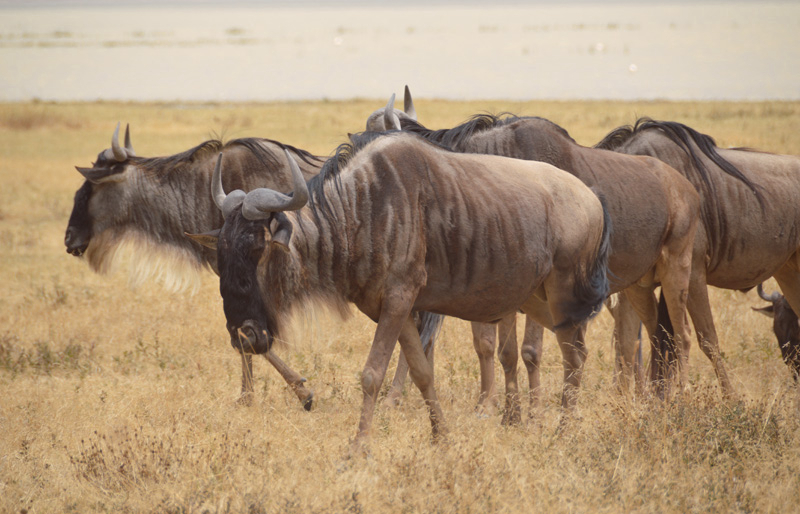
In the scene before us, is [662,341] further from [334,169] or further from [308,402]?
[334,169]

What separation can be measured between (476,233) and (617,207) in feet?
3.86

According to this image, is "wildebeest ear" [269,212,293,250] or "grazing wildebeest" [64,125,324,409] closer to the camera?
"wildebeest ear" [269,212,293,250]

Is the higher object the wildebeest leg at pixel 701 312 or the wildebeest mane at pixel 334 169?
the wildebeest mane at pixel 334 169

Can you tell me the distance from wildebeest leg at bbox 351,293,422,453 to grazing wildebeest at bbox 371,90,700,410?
1157mm

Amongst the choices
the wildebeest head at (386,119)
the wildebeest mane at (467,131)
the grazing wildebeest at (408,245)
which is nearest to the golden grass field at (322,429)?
the grazing wildebeest at (408,245)

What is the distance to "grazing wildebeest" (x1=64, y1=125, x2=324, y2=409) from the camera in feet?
19.4

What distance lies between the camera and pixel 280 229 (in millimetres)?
3914

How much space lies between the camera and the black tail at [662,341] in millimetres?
5532

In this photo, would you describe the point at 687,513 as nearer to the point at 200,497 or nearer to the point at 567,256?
the point at 567,256

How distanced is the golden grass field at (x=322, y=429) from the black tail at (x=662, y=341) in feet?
0.81

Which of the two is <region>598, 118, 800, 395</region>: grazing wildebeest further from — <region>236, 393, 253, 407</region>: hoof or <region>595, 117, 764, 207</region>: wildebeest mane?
<region>236, 393, 253, 407</region>: hoof

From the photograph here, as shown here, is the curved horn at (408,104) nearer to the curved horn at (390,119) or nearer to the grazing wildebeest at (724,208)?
the curved horn at (390,119)

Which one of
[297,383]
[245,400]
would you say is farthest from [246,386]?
[297,383]

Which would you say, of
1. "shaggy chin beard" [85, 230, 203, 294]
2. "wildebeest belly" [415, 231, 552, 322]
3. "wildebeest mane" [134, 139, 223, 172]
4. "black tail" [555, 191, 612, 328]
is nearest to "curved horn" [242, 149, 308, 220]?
"wildebeest belly" [415, 231, 552, 322]
